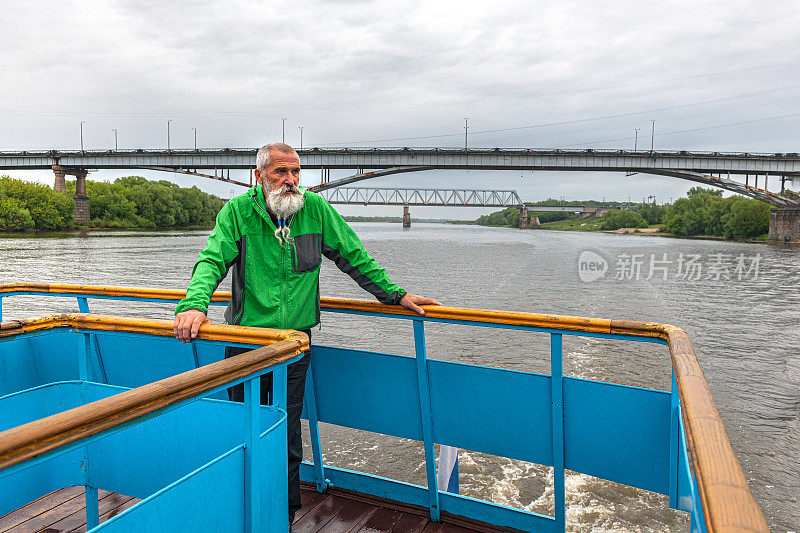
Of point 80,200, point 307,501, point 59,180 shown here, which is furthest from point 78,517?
point 80,200

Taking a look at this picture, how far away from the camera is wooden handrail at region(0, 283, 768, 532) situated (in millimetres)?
843

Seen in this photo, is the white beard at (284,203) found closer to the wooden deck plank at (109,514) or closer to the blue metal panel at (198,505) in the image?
the blue metal panel at (198,505)

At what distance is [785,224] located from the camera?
72.1 meters

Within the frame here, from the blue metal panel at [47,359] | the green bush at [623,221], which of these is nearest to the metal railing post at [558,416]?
the blue metal panel at [47,359]

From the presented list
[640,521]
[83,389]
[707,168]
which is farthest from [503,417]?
[707,168]

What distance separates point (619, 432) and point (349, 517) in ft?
4.78

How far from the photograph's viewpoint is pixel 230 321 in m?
2.59

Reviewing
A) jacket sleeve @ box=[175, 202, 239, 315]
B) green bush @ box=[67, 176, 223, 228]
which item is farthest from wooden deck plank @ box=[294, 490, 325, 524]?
green bush @ box=[67, 176, 223, 228]

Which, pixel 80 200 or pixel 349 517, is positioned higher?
pixel 80 200

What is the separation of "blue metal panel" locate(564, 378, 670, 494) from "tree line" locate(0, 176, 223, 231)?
6841 centimetres

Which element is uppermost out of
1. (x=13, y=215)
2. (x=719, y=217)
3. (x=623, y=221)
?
(x=13, y=215)

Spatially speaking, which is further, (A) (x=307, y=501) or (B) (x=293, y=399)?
(A) (x=307, y=501)

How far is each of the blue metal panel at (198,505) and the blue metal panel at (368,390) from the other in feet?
4.42

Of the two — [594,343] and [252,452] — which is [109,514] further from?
[594,343]
